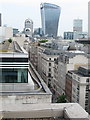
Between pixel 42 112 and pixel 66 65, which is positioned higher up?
pixel 42 112

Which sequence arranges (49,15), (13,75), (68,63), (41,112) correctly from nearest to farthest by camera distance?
(41,112), (13,75), (68,63), (49,15)

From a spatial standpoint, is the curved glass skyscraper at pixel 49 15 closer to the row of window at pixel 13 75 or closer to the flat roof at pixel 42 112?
the row of window at pixel 13 75

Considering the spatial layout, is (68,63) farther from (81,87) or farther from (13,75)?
(13,75)

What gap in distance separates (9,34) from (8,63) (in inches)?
904

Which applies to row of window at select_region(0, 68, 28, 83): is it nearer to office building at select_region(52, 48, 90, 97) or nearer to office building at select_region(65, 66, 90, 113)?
office building at select_region(65, 66, 90, 113)

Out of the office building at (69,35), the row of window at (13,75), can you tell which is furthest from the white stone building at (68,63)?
the office building at (69,35)

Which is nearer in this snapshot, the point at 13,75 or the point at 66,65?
the point at 13,75

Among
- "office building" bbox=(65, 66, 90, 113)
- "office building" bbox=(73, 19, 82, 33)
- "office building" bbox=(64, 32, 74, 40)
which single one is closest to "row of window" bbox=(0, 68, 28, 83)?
"office building" bbox=(65, 66, 90, 113)

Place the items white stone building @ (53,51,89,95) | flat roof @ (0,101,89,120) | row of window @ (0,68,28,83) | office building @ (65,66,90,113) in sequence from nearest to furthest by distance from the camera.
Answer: flat roof @ (0,101,89,120) → row of window @ (0,68,28,83) → office building @ (65,66,90,113) → white stone building @ (53,51,89,95)

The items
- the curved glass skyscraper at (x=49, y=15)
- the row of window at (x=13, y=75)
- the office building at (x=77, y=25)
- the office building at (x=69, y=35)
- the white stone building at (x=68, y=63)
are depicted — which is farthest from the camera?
the office building at (x=77, y=25)

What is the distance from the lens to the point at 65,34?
85.2 m

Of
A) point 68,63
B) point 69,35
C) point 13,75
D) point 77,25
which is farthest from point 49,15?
point 13,75

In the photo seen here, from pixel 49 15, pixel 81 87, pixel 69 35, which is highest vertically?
pixel 49 15

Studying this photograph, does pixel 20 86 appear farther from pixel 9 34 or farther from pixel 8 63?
pixel 9 34
